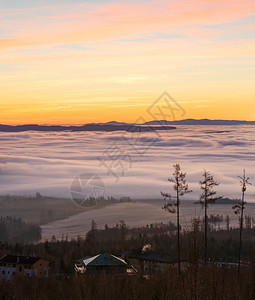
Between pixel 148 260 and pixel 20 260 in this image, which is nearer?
pixel 148 260

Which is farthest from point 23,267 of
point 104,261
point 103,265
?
point 103,265

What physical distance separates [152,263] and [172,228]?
294 ft

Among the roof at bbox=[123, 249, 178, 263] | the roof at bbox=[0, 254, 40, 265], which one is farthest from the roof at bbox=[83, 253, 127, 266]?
the roof at bbox=[0, 254, 40, 265]

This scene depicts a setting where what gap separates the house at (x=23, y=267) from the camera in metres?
83.3

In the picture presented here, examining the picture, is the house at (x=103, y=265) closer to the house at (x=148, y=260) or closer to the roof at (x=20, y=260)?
the house at (x=148, y=260)

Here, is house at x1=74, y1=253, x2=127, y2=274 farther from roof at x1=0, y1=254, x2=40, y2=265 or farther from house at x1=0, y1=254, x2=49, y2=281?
roof at x1=0, y1=254, x2=40, y2=265

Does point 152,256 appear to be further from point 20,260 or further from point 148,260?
point 20,260

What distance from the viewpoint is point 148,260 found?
263 ft

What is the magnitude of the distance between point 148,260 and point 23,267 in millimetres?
19227

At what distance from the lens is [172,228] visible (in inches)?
6614

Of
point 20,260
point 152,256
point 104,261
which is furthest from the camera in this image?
point 20,260

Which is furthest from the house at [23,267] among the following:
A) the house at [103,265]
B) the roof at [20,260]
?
the house at [103,265]

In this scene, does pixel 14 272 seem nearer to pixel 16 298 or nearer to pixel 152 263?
pixel 152 263

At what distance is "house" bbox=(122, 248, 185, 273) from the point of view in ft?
253
